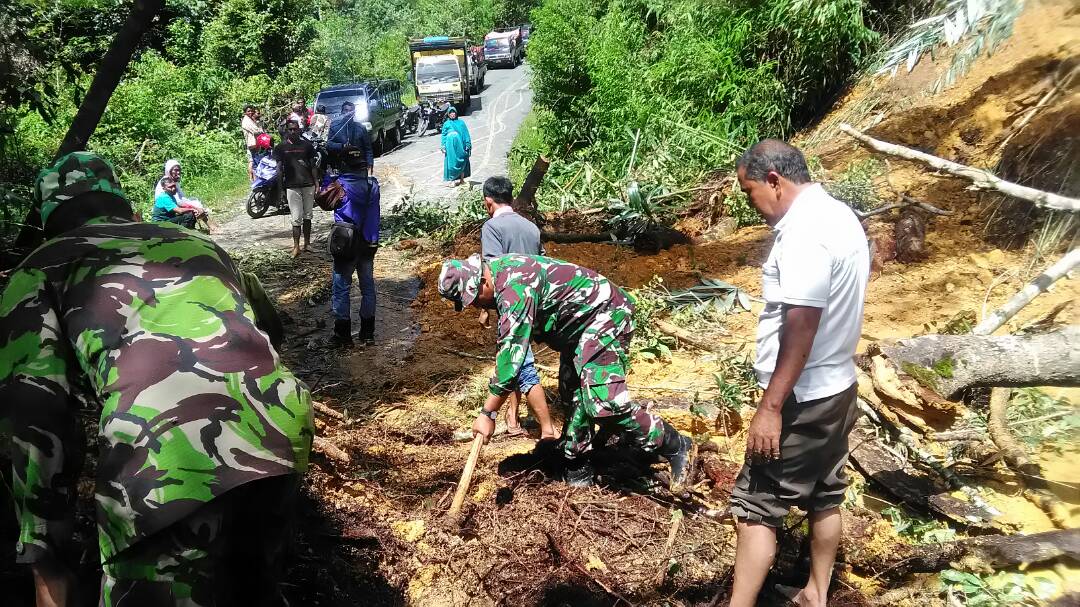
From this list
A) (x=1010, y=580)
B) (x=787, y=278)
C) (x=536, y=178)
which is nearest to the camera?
(x=787, y=278)

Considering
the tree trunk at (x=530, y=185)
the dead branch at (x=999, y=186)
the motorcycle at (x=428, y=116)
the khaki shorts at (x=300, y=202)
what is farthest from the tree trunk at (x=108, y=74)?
the motorcycle at (x=428, y=116)

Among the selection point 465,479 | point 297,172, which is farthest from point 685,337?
point 297,172

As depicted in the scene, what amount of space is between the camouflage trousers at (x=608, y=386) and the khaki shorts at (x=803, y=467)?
3.38ft

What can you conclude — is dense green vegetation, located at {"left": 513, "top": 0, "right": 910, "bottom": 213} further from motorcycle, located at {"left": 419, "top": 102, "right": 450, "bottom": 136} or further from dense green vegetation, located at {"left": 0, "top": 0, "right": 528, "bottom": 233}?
motorcycle, located at {"left": 419, "top": 102, "right": 450, "bottom": 136}

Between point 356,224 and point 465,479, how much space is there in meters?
3.12

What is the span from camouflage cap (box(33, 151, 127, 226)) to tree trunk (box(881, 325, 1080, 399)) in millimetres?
3801

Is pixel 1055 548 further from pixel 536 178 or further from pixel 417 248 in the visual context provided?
pixel 417 248

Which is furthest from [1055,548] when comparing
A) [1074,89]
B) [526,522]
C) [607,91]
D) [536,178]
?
[607,91]

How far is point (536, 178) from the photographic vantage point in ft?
26.1

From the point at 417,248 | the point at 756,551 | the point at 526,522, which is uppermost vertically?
the point at 756,551

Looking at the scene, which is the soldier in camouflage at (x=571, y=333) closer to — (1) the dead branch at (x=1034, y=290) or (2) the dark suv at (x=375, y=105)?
(1) the dead branch at (x=1034, y=290)

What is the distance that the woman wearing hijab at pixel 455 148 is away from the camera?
12.0 m

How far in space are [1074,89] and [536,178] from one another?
5243 mm

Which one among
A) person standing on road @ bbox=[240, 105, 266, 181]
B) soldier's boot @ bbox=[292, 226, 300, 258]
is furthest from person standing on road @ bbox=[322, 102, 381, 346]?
person standing on road @ bbox=[240, 105, 266, 181]
